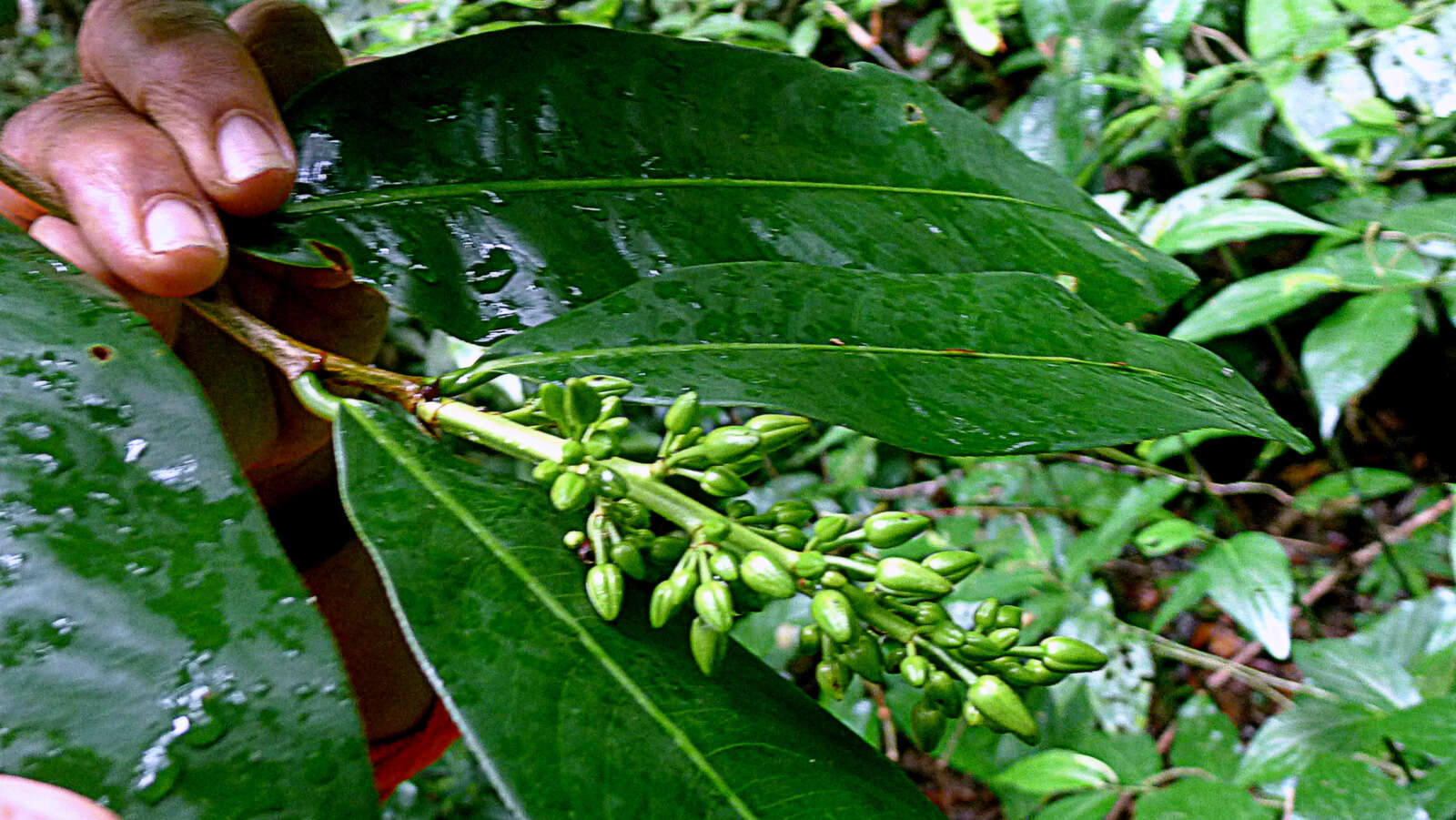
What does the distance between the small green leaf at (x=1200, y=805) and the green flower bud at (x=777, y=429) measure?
0.88 meters

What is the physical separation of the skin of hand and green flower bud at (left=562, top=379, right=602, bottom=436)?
0.26 m

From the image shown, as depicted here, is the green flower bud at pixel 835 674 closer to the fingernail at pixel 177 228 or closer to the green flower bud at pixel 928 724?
the green flower bud at pixel 928 724

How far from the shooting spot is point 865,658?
399 mm

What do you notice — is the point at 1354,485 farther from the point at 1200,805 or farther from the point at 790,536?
the point at 790,536

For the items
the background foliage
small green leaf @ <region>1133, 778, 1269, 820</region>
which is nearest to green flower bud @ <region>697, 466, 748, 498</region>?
the background foliage

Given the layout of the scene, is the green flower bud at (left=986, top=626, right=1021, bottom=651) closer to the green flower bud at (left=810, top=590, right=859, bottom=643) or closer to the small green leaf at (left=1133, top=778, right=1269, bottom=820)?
the green flower bud at (left=810, top=590, right=859, bottom=643)

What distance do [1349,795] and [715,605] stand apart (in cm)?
89

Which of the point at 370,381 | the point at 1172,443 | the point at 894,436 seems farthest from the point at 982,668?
the point at 1172,443

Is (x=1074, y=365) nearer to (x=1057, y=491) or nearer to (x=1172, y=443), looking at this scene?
(x=1172, y=443)

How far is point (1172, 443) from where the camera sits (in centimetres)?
159

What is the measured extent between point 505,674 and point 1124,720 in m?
1.60

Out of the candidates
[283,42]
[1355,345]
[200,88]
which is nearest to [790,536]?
[200,88]

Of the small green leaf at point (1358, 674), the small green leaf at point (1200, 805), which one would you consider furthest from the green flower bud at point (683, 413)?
the small green leaf at point (1358, 674)

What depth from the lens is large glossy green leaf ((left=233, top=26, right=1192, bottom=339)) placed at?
55 cm
